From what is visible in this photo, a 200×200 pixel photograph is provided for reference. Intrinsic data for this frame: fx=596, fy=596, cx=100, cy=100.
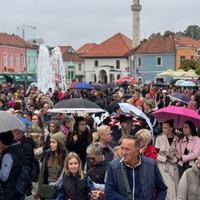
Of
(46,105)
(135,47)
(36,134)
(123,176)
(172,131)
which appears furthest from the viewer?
(135,47)

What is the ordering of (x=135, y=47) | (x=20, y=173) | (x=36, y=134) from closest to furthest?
(x=20, y=173), (x=36, y=134), (x=135, y=47)

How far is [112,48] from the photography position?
104m

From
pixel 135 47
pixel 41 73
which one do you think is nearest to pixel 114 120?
pixel 41 73

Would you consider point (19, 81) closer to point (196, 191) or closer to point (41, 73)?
point (41, 73)

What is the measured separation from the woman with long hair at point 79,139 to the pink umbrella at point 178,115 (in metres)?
1.51

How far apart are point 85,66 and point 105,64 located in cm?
380

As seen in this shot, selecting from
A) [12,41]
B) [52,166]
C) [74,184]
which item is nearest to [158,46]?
[12,41]

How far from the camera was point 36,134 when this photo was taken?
38.4ft

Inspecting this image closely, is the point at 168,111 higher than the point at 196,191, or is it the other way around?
the point at 168,111

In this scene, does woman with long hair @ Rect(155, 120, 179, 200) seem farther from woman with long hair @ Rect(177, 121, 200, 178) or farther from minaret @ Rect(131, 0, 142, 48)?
minaret @ Rect(131, 0, 142, 48)

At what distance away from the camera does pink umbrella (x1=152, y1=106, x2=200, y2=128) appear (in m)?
9.92

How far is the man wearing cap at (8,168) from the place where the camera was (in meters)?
6.98

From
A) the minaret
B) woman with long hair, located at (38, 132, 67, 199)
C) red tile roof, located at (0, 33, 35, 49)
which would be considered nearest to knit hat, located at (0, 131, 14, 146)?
woman with long hair, located at (38, 132, 67, 199)

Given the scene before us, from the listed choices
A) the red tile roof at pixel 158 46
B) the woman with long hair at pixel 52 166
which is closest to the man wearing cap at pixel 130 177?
the woman with long hair at pixel 52 166
